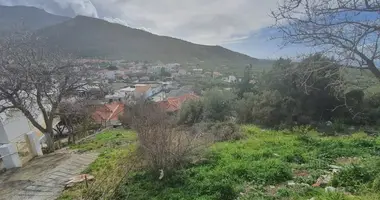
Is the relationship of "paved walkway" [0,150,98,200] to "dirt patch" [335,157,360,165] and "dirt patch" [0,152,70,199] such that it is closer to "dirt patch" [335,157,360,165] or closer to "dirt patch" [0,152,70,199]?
"dirt patch" [0,152,70,199]

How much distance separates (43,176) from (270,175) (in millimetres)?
5842

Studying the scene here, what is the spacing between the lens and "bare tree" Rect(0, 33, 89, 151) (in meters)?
10.6

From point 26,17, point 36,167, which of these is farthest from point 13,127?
point 26,17

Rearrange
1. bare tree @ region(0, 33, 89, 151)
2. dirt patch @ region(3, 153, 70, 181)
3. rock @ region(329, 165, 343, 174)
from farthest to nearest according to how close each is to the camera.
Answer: bare tree @ region(0, 33, 89, 151) < dirt patch @ region(3, 153, 70, 181) < rock @ region(329, 165, 343, 174)

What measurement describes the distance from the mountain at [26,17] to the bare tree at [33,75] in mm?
1769

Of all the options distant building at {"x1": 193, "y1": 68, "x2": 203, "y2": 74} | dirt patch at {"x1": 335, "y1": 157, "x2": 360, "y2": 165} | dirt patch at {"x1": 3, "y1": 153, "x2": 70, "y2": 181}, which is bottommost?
distant building at {"x1": 193, "y1": 68, "x2": 203, "y2": 74}

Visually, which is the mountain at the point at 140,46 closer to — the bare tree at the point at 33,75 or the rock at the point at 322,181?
the bare tree at the point at 33,75

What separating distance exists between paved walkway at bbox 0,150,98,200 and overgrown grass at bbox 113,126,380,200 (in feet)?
6.67

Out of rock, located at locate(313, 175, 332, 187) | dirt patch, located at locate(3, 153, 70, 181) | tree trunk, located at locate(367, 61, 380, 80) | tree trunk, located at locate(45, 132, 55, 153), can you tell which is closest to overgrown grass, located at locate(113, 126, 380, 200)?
rock, located at locate(313, 175, 332, 187)

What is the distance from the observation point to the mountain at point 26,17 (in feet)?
53.7

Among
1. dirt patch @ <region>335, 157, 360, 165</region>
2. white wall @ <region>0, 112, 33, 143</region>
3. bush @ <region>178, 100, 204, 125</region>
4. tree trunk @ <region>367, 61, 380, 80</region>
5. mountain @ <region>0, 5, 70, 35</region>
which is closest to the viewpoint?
tree trunk @ <region>367, 61, 380, 80</region>

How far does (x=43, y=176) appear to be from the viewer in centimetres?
781

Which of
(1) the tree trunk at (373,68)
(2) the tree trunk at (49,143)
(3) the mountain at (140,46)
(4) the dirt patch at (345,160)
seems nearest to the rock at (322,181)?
(4) the dirt patch at (345,160)

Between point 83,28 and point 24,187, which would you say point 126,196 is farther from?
point 83,28
